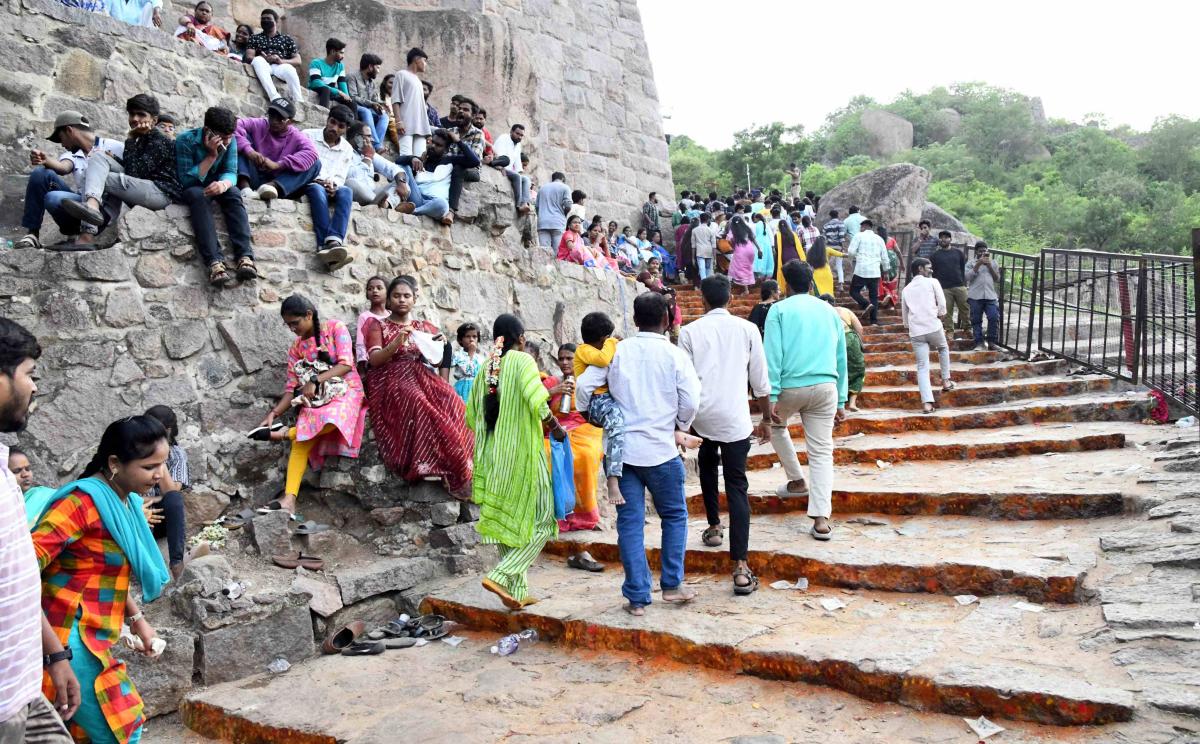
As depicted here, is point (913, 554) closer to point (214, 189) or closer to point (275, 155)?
point (214, 189)

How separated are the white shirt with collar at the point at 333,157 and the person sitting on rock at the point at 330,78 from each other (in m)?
2.00

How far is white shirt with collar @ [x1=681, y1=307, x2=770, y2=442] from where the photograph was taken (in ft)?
15.3

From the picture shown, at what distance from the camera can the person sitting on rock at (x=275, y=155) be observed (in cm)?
580

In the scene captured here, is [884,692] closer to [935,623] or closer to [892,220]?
[935,623]

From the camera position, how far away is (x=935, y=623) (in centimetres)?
393

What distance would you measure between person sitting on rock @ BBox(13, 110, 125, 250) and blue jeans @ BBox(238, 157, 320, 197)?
29.2 inches

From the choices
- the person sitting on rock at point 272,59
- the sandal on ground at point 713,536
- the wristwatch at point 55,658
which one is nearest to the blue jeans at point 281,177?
the person sitting on rock at point 272,59

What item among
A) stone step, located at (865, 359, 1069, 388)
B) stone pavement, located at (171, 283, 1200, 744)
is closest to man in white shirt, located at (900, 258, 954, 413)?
stone step, located at (865, 359, 1069, 388)

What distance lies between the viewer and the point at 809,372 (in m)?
5.38

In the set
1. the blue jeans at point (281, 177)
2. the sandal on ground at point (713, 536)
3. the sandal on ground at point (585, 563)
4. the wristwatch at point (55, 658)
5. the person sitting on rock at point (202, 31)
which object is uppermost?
the person sitting on rock at point (202, 31)

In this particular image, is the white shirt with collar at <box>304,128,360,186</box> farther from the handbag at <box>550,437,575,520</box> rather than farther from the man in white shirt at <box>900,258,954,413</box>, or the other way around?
the man in white shirt at <box>900,258,954,413</box>

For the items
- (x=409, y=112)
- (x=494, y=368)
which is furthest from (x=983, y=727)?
(x=409, y=112)

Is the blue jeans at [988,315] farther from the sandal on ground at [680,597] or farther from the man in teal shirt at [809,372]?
the sandal on ground at [680,597]

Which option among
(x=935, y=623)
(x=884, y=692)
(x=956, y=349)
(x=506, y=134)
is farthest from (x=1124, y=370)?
(x=506, y=134)
